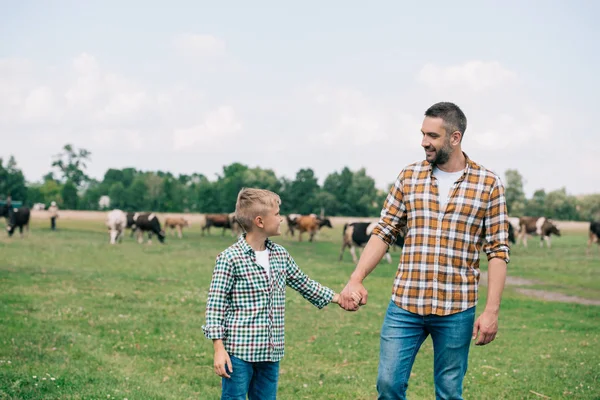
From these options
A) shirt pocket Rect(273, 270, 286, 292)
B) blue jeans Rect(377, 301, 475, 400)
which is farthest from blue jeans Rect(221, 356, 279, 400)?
blue jeans Rect(377, 301, 475, 400)

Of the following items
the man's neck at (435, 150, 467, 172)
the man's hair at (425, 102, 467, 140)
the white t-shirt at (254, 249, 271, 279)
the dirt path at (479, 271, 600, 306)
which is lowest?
the dirt path at (479, 271, 600, 306)

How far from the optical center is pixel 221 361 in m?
4.29

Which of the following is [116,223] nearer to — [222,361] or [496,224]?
[222,361]

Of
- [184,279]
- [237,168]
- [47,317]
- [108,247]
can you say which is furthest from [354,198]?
[47,317]

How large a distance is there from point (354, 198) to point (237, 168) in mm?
46566

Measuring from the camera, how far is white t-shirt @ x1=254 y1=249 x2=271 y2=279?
14.9ft

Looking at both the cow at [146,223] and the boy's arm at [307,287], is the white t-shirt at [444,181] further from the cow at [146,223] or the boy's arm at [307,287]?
the cow at [146,223]

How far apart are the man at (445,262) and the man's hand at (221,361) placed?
3.56 feet

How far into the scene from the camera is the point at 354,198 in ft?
381

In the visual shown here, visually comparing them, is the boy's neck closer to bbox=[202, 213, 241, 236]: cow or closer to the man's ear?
the man's ear

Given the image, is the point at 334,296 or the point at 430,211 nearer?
the point at 430,211

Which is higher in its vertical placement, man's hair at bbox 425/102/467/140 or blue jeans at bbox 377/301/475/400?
man's hair at bbox 425/102/467/140

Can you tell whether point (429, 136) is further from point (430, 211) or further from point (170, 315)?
point (170, 315)

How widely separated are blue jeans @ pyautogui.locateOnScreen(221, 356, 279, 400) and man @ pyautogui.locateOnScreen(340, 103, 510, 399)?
0.76m
